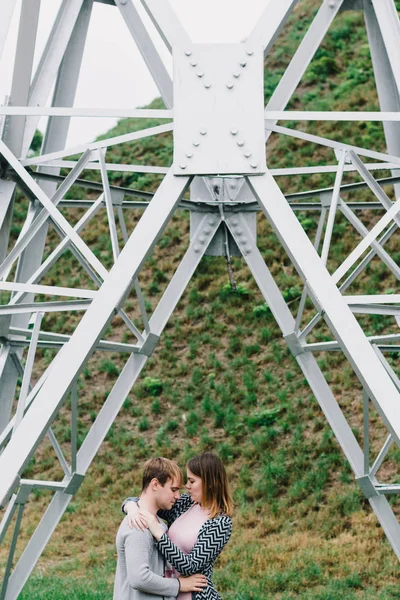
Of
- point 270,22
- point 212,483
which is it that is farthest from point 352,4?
point 212,483

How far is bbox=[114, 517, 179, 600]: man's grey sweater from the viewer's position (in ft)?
15.4

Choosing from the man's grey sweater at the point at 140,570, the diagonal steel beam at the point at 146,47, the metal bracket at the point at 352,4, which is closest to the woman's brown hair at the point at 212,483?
the man's grey sweater at the point at 140,570

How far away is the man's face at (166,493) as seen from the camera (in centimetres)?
498

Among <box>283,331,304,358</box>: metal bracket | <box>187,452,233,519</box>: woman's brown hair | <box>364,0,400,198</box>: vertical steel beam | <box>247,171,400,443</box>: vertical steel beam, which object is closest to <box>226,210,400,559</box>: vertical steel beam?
<box>283,331,304,358</box>: metal bracket

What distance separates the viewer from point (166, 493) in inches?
196

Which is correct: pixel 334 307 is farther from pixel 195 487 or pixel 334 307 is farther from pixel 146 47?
pixel 146 47

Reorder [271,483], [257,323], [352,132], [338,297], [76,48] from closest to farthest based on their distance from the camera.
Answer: [338,297] < [76,48] < [271,483] < [257,323] < [352,132]

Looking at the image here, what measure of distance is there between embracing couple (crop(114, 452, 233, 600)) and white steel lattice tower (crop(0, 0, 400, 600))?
0.79m

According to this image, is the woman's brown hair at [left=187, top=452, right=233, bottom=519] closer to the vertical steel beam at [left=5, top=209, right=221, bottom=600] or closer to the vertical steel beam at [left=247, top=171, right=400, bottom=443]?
the vertical steel beam at [left=247, top=171, right=400, bottom=443]

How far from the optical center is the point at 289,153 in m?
23.5

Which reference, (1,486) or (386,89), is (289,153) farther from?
(1,486)

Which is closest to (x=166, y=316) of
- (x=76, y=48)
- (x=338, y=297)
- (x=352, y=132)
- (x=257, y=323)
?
(x=76, y=48)

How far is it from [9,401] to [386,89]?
441 cm

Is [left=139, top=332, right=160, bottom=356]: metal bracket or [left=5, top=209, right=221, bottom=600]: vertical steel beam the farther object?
[left=139, top=332, right=160, bottom=356]: metal bracket
